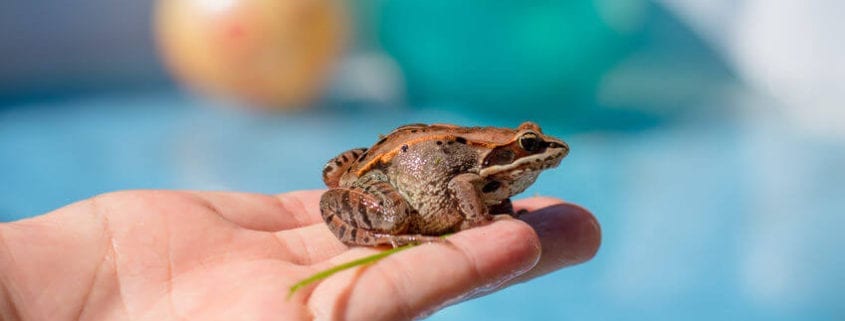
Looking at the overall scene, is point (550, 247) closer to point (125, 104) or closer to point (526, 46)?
point (526, 46)

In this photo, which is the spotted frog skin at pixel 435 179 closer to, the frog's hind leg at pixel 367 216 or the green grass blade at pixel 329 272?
the frog's hind leg at pixel 367 216

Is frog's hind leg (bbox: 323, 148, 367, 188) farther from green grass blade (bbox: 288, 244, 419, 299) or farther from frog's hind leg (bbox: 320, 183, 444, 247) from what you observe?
green grass blade (bbox: 288, 244, 419, 299)

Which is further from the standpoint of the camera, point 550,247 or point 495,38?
point 495,38

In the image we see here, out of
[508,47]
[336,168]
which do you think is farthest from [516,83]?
[336,168]

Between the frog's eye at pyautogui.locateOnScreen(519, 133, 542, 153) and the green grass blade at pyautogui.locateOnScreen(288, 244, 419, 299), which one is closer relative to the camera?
the green grass blade at pyautogui.locateOnScreen(288, 244, 419, 299)

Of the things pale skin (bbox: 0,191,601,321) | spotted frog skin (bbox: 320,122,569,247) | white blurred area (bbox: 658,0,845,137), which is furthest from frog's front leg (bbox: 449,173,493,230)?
white blurred area (bbox: 658,0,845,137)

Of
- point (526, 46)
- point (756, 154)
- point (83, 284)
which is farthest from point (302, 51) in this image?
point (83, 284)

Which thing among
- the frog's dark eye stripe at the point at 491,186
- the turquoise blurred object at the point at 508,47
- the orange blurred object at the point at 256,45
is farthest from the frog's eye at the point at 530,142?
the turquoise blurred object at the point at 508,47
